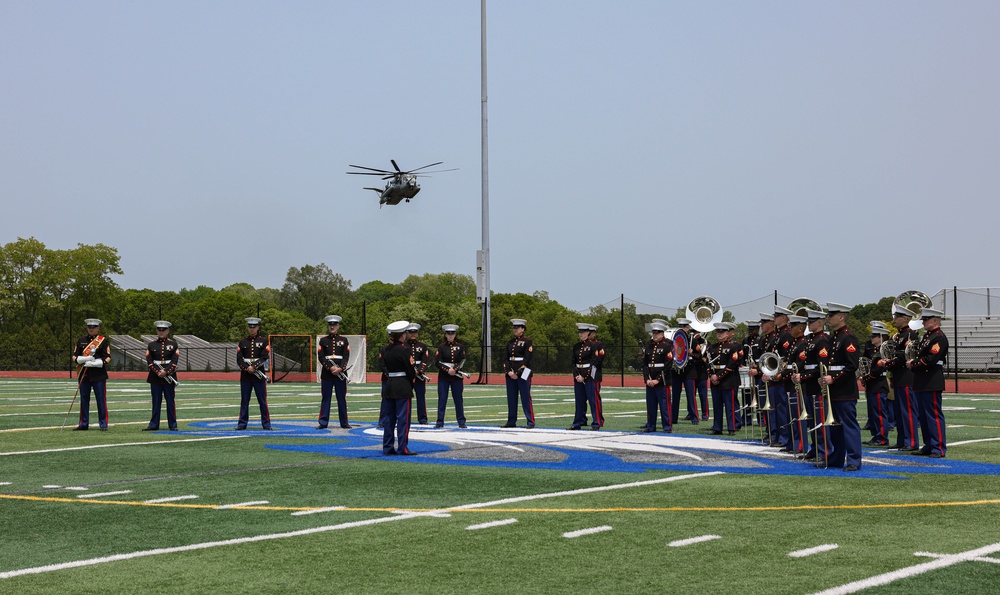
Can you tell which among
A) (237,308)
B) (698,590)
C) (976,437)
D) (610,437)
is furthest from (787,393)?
(237,308)

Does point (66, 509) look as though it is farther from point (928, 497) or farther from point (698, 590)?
point (928, 497)

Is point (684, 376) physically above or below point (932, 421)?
above

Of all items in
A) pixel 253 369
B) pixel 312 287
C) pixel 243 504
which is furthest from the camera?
pixel 312 287

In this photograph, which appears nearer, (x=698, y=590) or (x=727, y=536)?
(x=698, y=590)

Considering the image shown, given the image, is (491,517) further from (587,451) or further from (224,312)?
(224,312)

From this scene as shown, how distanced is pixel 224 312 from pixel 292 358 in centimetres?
4311

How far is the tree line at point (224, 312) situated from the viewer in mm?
47781

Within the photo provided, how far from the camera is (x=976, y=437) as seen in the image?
16500mm

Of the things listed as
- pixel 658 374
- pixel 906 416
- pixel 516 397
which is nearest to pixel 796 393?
pixel 906 416

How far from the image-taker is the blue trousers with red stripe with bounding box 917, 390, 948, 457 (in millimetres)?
13398

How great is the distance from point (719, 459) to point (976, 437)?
5895 mm

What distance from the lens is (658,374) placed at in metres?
18.1

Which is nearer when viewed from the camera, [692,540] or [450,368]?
[692,540]

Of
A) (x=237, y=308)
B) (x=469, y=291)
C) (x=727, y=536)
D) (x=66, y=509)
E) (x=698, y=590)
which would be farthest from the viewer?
(x=469, y=291)
